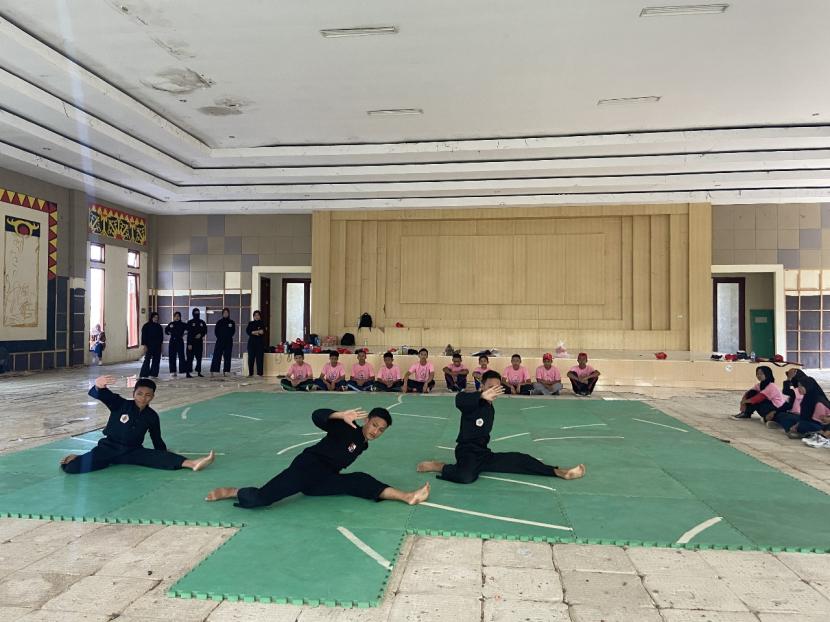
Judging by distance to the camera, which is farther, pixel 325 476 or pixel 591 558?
pixel 325 476

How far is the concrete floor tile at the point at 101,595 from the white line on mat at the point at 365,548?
120 cm

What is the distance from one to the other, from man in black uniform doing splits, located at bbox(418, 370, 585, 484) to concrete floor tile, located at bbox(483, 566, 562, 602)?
183cm

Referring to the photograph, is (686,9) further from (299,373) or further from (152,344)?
(152,344)

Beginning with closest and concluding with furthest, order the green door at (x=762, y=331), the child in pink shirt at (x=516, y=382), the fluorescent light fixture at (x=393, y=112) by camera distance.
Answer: the fluorescent light fixture at (x=393, y=112), the child in pink shirt at (x=516, y=382), the green door at (x=762, y=331)

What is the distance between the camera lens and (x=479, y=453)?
215 inches

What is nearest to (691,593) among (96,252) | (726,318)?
(96,252)

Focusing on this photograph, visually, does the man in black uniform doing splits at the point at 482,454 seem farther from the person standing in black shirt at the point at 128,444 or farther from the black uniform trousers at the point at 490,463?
the person standing in black shirt at the point at 128,444

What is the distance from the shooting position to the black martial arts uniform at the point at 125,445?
18.1ft

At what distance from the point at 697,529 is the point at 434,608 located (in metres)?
2.23

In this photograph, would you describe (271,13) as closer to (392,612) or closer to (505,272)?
(392,612)

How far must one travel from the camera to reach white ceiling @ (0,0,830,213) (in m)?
7.32

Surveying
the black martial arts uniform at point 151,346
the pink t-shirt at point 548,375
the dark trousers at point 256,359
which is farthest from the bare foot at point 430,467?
the black martial arts uniform at point 151,346

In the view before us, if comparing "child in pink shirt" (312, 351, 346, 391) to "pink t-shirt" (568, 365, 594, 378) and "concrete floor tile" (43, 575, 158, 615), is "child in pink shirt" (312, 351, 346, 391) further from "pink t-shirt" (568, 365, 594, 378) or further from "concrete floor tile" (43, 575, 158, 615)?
"concrete floor tile" (43, 575, 158, 615)

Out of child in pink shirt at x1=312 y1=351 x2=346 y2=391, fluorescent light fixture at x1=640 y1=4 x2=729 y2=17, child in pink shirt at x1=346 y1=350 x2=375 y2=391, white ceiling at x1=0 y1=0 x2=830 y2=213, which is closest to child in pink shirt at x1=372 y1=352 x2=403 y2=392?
child in pink shirt at x1=346 y1=350 x2=375 y2=391
